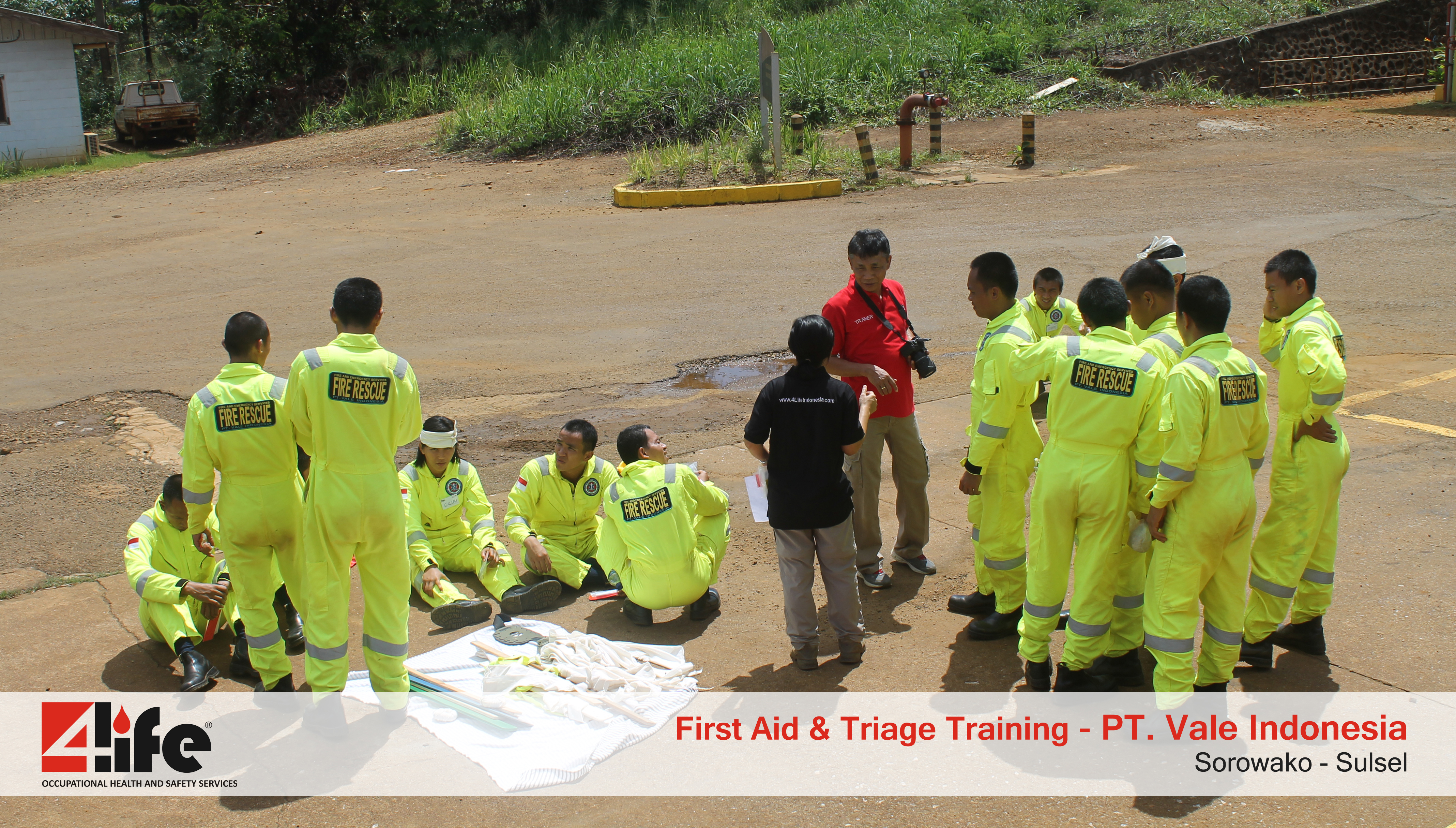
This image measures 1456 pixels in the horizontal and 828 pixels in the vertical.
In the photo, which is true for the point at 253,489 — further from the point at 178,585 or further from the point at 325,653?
the point at 178,585

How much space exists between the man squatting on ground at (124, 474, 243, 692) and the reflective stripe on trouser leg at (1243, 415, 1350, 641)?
4.63 m

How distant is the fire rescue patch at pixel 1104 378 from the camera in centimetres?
421

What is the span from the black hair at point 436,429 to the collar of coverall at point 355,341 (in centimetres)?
146

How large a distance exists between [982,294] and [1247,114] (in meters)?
21.2

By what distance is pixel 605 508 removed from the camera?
565 cm

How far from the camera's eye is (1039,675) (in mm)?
4562

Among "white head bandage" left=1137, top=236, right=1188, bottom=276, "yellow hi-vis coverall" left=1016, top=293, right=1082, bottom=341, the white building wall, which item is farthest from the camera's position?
the white building wall

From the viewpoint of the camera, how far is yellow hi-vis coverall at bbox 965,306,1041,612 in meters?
4.87

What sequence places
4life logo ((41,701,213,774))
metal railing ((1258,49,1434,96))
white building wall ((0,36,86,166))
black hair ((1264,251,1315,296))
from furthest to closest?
white building wall ((0,36,86,166))
metal railing ((1258,49,1434,96))
black hair ((1264,251,1315,296))
4life logo ((41,701,213,774))

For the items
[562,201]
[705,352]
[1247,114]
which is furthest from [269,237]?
[1247,114]

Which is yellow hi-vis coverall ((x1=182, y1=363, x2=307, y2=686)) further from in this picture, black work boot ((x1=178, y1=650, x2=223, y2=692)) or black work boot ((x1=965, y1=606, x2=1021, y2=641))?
black work boot ((x1=965, y1=606, x2=1021, y2=641))

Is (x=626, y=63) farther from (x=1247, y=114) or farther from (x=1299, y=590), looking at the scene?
(x=1299, y=590)

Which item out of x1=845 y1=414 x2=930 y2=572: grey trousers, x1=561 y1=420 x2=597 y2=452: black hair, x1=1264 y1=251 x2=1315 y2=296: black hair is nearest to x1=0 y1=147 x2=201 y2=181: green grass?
x1=561 y1=420 x2=597 y2=452: black hair

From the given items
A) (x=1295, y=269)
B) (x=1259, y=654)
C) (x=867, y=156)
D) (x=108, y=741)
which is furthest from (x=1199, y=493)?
(x=867, y=156)
